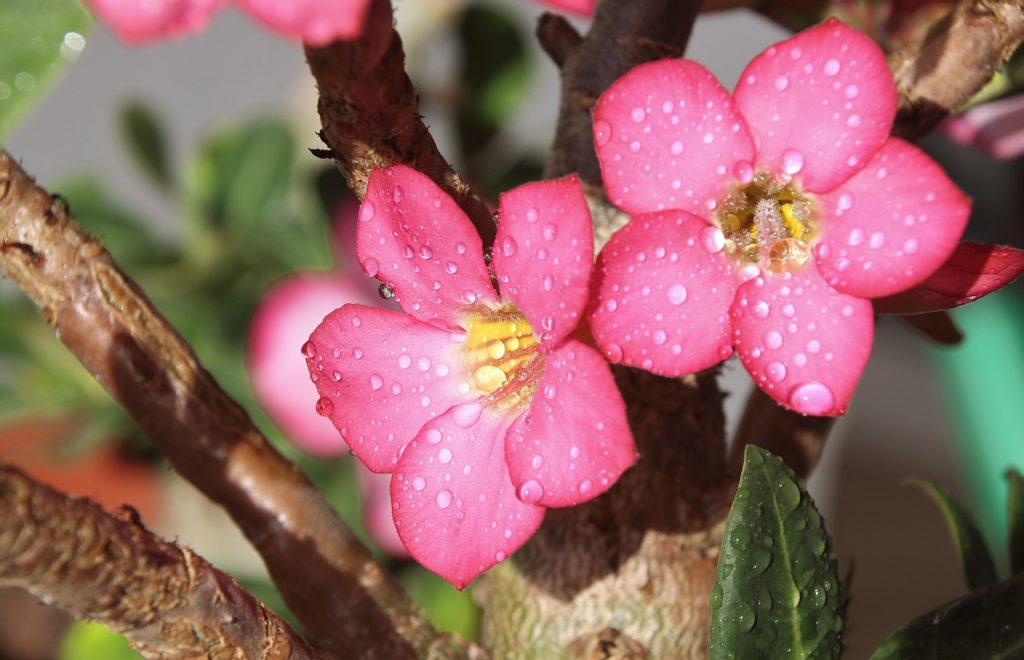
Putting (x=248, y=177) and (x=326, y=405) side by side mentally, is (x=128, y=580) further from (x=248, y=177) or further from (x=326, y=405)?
(x=248, y=177)

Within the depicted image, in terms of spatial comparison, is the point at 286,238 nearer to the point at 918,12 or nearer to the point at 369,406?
the point at 918,12

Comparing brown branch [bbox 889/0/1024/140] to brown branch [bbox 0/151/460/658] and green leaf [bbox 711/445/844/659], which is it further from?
brown branch [bbox 0/151/460/658]

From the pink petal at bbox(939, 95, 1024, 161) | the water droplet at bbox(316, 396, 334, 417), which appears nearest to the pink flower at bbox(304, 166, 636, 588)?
the water droplet at bbox(316, 396, 334, 417)

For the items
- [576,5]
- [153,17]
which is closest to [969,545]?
[576,5]

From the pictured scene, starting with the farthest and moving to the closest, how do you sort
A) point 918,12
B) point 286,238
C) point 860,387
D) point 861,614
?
point 860,387
point 861,614
point 286,238
point 918,12

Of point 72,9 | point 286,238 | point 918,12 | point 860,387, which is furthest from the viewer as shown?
point 860,387

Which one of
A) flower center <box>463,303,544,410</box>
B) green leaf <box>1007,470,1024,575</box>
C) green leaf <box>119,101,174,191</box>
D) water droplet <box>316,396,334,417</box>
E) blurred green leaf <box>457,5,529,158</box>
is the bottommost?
green leaf <box>1007,470,1024,575</box>

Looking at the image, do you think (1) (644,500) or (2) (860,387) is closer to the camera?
(1) (644,500)

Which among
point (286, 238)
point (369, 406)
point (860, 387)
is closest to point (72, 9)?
point (369, 406)
